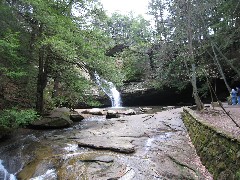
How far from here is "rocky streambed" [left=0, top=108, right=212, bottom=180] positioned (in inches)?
265

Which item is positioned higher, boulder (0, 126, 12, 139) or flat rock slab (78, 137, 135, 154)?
boulder (0, 126, 12, 139)

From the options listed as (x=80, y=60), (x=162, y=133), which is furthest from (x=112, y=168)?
(x=80, y=60)

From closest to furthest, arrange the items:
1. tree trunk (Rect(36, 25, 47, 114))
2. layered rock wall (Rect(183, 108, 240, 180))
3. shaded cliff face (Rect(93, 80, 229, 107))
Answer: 1. layered rock wall (Rect(183, 108, 240, 180))
2. tree trunk (Rect(36, 25, 47, 114))
3. shaded cliff face (Rect(93, 80, 229, 107))

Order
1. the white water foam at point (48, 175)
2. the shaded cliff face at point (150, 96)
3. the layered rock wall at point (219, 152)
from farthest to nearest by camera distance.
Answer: the shaded cliff face at point (150, 96) → the white water foam at point (48, 175) → the layered rock wall at point (219, 152)

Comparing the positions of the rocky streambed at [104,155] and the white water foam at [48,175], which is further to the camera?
the white water foam at [48,175]

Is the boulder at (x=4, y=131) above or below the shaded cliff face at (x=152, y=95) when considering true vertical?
below

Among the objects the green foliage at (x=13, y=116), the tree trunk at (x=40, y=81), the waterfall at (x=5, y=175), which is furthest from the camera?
the tree trunk at (x=40, y=81)

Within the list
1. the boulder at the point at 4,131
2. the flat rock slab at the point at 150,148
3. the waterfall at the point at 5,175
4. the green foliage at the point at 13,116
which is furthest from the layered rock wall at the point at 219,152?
the boulder at the point at 4,131

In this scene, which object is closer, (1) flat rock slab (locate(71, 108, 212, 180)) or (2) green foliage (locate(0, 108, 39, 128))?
(1) flat rock slab (locate(71, 108, 212, 180))

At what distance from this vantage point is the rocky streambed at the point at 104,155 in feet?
22.0

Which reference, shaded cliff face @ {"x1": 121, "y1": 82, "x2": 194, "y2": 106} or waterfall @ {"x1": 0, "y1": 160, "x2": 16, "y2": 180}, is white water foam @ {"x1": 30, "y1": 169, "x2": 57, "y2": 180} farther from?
shaded cliff face @ {"x1": 121, "y1": 82, "x2": 194, "y2": 106}

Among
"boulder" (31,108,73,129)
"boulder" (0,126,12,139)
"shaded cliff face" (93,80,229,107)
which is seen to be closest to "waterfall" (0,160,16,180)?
"boulder" (0,126,12,139)

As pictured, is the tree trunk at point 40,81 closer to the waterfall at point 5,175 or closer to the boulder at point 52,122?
the boulder at point 52,122

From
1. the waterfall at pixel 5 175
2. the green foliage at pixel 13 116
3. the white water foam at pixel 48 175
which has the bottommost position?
the waterfall at pixel 5 175
